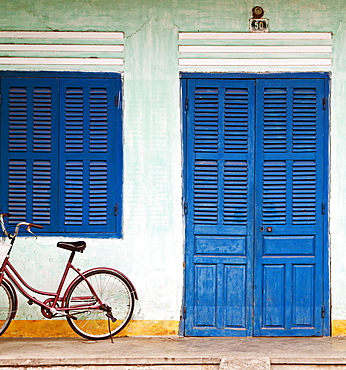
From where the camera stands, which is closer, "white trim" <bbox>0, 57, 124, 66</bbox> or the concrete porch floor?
the concrete porch floor

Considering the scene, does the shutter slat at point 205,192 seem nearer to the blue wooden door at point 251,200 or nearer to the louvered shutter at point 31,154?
the blue wooden door at point 251,200

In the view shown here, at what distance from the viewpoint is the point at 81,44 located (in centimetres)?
658

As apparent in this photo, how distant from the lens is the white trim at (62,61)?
6.59m

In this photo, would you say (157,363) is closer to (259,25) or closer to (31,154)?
(31,154)

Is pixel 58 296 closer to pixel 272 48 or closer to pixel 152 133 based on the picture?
pixel 152 133

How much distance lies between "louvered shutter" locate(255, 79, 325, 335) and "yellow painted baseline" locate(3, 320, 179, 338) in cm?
102

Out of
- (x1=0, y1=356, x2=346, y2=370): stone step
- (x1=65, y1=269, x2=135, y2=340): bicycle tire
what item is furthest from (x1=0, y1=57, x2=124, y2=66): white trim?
(x1=0, y1=356, x2=346, y2=370): stone step

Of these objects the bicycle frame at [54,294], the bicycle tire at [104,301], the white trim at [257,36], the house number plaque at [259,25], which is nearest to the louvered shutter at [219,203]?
the white trim at [257,36]

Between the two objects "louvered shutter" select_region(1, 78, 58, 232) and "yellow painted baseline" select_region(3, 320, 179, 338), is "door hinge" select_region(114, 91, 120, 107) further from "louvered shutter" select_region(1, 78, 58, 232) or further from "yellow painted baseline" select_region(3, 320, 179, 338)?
"yellow painted baseline" select_region(3, 320, 179, 338)

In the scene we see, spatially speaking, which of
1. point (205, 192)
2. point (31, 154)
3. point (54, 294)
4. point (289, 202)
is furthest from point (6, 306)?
point (289, 202)

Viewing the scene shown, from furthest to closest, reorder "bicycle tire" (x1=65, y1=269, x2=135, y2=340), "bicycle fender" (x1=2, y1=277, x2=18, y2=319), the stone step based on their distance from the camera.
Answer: "bicycle tire" (x1=65, y1=269, x2=135, y2=340) → "bicycle fender" (x1=2, y1=277, x2=18, y2=319) → the stone step

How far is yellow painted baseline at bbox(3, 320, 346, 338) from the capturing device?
257 inches

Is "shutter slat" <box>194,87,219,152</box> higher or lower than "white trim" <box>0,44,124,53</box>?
lower

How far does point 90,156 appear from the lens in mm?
6613
